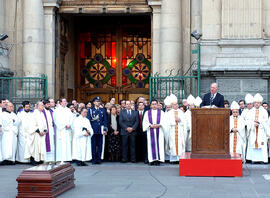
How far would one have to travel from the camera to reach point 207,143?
43.4ft

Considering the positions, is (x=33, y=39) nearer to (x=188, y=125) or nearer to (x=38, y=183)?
→ (x=188, y=125)

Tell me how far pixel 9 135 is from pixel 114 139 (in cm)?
306

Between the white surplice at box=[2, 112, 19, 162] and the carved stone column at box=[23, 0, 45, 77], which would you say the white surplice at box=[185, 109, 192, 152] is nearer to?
the white surplice at box=[2, 112, 19, 162]

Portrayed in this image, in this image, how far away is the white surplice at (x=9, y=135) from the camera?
16047 millimetres

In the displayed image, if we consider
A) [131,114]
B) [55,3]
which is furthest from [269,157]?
[55,3]

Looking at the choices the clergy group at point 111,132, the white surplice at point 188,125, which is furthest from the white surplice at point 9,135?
the white surplice at point 188,125

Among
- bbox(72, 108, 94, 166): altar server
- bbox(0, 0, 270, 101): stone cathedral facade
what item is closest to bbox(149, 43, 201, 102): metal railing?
bbox(0, 0, 270, 101): stone cathedral facade

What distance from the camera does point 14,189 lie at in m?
11.2

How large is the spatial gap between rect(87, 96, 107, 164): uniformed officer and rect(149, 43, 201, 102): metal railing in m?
2.16

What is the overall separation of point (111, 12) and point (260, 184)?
427 inches

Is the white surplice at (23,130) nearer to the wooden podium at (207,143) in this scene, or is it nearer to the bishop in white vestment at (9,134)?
the bishop in white vestment at (9,134)

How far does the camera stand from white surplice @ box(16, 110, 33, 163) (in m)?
16.0

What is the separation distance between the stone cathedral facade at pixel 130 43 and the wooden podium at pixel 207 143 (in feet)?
16.4

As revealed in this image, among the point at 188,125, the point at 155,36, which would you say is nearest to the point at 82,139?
the point at 188,125
